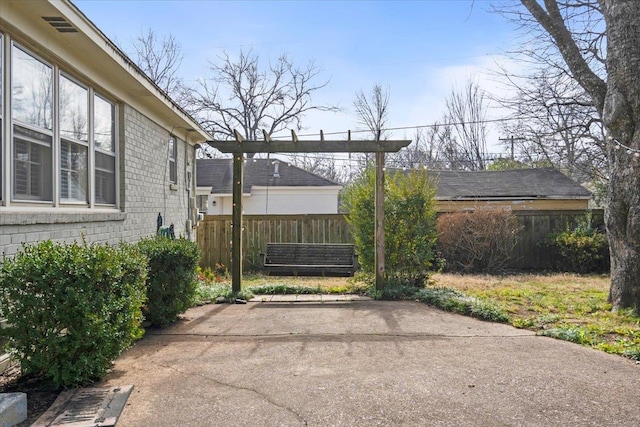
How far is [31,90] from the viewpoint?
4406mm

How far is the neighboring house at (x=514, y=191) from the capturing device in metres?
17.6

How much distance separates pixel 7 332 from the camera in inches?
130

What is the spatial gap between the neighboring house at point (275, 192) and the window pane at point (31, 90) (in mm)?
14829

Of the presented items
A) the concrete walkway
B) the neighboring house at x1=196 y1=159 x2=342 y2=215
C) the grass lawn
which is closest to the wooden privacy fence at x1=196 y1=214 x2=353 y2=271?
the grass lawn

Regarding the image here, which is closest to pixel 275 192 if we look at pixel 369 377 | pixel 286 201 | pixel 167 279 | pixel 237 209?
pixel 286 201

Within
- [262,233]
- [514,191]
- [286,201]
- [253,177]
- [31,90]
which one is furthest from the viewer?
[253,177]

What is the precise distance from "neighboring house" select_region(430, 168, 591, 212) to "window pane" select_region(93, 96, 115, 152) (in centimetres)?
1263

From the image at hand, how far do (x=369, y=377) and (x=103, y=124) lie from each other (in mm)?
4884

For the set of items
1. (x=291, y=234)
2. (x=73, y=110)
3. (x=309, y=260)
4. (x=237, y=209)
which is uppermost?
(x=73, y=110)

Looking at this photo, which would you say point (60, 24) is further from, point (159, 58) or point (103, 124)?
point (159, 58)

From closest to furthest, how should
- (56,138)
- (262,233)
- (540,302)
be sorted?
(56,138)
(540,302)
(262,233)

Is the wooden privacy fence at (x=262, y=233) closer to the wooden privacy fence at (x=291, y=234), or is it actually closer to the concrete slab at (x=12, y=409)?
the wooden privacy fence at (x=291, y=234)

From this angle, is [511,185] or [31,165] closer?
[31,165]

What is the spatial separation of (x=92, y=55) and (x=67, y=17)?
3.62 feet
